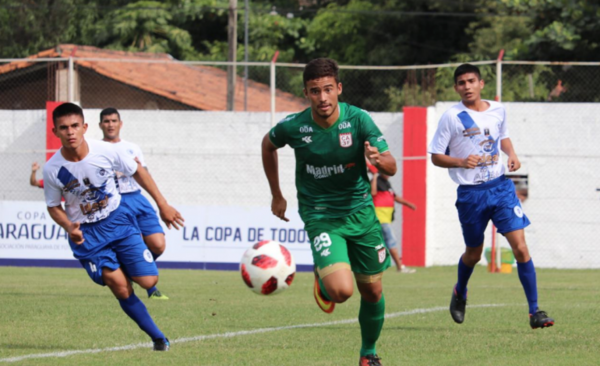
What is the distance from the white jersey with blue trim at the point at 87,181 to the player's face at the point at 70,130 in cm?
16

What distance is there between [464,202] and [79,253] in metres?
3.41

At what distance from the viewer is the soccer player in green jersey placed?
21.0ft

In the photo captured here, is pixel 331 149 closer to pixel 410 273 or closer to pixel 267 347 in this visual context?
pixel 267 347

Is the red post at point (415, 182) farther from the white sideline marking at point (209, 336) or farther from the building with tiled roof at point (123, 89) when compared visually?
the white sideline marking at point (209, 336)

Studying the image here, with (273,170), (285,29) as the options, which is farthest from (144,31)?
(273,170)

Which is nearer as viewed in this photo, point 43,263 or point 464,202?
point 464,202

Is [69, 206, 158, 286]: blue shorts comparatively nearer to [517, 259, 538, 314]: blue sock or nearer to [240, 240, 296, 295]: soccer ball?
[240, 240, 296, 295]: soccer ball

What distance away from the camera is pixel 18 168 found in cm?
2225

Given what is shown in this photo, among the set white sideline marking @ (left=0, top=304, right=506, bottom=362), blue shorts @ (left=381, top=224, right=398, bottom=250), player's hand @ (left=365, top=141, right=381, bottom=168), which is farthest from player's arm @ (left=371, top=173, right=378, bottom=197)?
player's hand @ (left=365, top=141, right=381, bottom=168)

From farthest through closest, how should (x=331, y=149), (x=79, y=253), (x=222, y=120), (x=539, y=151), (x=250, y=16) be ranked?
(x=250, y=16)
(x=222, y=120)
(x=539, y=151)
(x=79, y=253)
(x=331, y=149)

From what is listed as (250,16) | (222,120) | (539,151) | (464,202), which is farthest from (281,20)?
(464,202)

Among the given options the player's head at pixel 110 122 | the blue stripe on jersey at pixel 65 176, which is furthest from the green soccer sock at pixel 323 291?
the player's head at pixel 110 122

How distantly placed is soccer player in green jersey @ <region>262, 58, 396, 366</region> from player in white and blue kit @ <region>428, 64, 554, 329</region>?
7.01 ft

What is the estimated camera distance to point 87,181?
742 centimetres
